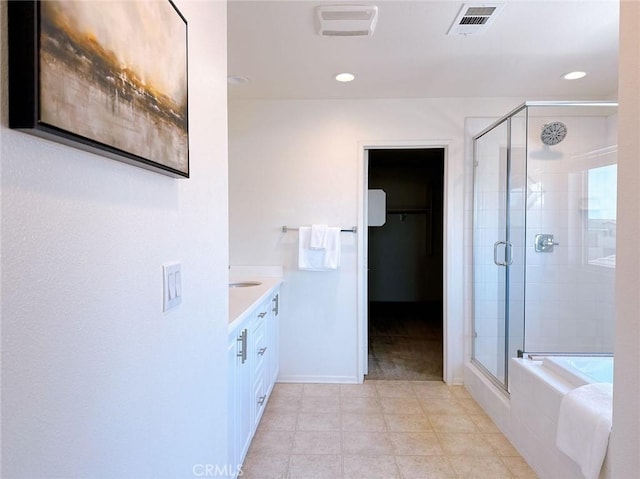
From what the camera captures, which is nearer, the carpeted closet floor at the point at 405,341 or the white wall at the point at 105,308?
the white wall at the point at 105,308

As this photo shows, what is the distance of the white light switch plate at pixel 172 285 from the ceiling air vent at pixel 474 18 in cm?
180

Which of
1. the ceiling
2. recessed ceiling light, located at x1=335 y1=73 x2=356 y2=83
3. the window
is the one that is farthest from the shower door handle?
recessed ceiling light, located at x1=335 y1=73 x2=356 y2=83

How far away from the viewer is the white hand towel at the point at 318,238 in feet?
9.49

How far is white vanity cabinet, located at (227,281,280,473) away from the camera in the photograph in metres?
1.62

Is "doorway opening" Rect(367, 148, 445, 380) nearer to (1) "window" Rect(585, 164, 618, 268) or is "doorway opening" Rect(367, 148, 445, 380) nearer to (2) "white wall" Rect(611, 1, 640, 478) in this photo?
(1) "window" Rect(585, 164, 618, 268)

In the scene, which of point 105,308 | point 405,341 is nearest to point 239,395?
point 105,308

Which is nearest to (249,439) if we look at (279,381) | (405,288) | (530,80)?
(279,381)

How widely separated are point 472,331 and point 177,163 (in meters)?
2.82

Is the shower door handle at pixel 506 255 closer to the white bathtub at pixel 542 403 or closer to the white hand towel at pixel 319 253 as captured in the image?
the white bathtub at pixel 542 403

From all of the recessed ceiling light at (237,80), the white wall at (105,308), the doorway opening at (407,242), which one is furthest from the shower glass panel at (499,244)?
the doorway opening at (407,242)

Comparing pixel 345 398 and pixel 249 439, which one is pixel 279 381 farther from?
pixel 249 439

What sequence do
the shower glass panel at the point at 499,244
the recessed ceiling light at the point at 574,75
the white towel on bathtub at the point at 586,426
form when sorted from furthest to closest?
the shower glass panel at the point at 499,244 → the recessed ceiling light at the point at 574,75 → the white towel on bathtub at the point at 586,426

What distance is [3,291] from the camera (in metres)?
0.46

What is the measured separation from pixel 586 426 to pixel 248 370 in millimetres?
1561
